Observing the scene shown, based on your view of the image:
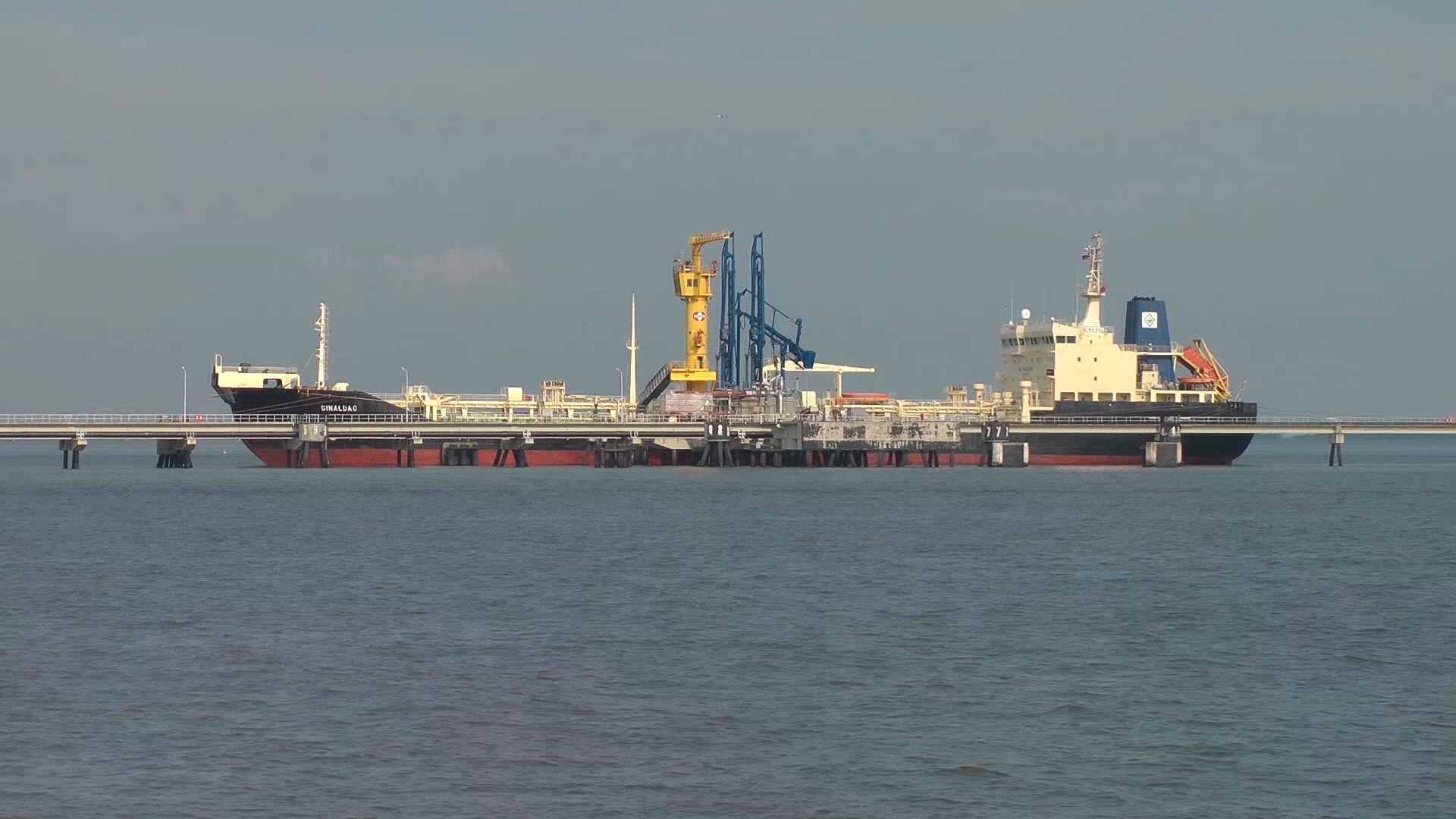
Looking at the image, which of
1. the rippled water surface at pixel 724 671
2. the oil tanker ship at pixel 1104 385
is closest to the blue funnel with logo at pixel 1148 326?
the oil tanker ship at pixel 1104 385

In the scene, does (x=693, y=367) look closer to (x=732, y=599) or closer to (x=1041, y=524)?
(x=1041, y=524)

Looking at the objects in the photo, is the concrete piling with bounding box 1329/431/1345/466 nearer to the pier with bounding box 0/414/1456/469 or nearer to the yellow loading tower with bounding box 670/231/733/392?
the pier with bounding box 0/414/1456/469

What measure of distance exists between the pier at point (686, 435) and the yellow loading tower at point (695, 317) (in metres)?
7.49

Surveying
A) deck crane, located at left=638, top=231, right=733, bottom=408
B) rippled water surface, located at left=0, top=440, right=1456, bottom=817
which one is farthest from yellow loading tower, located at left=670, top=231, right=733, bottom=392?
rippled water surface, located at left=0, top=440, right=1456, bottom=817

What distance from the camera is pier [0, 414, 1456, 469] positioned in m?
94.1

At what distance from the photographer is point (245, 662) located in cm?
2742

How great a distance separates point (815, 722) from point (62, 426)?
259ft

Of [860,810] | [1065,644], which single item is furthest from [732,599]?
[860,810]

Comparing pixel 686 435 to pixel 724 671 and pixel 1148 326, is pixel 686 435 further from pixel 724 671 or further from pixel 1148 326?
pixel 724 671

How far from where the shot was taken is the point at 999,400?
11181 cm

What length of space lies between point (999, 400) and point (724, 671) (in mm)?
86936

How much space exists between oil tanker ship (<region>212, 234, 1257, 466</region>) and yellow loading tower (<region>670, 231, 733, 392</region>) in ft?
0.33

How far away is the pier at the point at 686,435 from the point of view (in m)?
94.1

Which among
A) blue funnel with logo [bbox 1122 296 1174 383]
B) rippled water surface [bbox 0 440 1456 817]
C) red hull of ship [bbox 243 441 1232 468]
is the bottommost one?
rippled water surface [bbox 0 440 1456 817]
